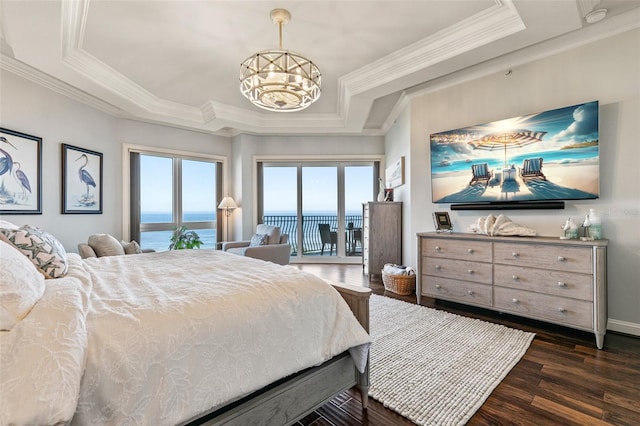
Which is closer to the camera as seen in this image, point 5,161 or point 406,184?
point 5,161

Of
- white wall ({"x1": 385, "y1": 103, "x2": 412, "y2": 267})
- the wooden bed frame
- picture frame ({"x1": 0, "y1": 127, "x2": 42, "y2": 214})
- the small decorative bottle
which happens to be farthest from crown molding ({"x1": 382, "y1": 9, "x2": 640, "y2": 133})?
picture frame ({"x1": 0, "y1": 127, "x2": 42, "y2": 214})

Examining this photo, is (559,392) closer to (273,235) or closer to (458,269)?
(458,269)

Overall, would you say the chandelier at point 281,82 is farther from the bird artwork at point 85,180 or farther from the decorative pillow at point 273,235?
the bird artwork at point 85,180

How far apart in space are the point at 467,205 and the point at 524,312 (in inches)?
49.5

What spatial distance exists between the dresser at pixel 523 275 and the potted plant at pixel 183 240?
3616 millimetres

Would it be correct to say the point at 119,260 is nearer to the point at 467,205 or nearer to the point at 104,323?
the point at 104,323

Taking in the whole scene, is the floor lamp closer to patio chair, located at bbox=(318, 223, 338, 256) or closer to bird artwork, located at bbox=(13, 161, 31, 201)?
patio chair, located at bbox=(318, 223, 338, 256)

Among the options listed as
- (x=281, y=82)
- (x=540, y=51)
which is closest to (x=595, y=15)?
(x=540, y=51)

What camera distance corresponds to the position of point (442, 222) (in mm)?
3508

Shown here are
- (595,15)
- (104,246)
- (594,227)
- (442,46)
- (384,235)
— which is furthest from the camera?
(384,235)

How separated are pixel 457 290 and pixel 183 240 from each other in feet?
13.9

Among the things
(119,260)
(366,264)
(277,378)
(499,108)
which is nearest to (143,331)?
(277,378)

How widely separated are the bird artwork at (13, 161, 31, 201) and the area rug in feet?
13.1

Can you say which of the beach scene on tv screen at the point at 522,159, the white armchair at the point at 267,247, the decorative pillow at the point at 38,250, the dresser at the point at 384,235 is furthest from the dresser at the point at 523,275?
the decorative pillow at the point at 38,250
